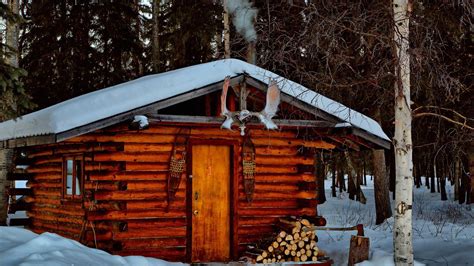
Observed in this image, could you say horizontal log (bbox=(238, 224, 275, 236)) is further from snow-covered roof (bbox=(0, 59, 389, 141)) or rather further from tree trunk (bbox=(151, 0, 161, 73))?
tree trunk (bbox=(151, 0, 161, 73))

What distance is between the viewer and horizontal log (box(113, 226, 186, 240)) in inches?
463

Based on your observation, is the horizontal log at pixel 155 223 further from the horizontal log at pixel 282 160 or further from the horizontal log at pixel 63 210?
the horizontal log at pixel 282 160

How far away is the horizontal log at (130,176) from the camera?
11.8m

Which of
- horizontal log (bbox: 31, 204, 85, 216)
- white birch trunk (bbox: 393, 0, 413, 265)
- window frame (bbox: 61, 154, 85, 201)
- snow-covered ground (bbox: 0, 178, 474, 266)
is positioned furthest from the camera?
horizontal log (bbox: 31, 204, 85, 216)

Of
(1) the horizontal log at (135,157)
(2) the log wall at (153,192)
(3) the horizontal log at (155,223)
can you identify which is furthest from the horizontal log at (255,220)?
(1) the horizontal log at (135,157)

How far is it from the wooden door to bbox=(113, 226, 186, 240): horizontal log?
30 centimetres

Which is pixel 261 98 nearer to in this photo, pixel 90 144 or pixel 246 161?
pixel 246 161

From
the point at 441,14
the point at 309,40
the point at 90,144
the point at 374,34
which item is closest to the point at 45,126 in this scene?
the point at 90,144

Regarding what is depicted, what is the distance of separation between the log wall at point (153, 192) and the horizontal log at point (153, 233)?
20mm

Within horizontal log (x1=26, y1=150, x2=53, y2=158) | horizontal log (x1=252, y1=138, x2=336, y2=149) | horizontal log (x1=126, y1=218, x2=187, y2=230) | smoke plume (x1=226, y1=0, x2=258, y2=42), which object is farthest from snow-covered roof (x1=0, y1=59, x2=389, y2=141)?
smoke plume (x1=226, y1=0, x2=258, y2=42)

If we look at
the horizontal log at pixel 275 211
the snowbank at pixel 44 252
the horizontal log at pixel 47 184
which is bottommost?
the snowbank at pixel 44 252

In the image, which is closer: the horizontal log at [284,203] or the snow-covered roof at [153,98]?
the snow-covered roof at [153,98]

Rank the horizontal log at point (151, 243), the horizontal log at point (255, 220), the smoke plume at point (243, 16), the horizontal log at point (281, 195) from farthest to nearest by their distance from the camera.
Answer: the smoke plume at point (243, 16) < the horizontal log at point (281, 195) < the horizontal log at point (255, 220) < the horizontal log at point (151, 243)

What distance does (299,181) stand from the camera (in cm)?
1352
